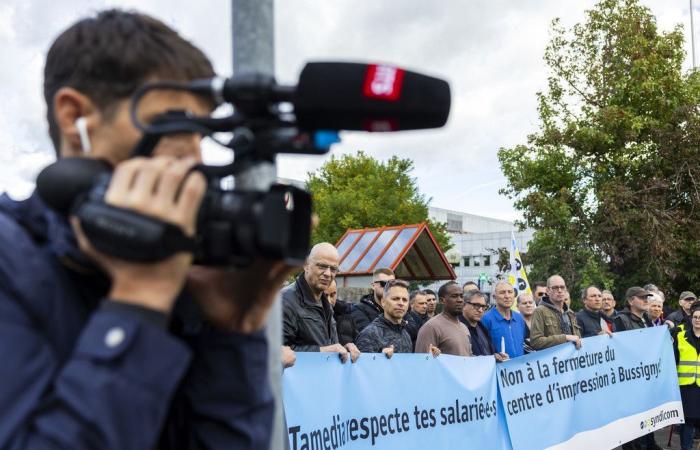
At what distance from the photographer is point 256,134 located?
105 cm

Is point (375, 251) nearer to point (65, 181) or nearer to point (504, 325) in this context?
point (504, 325)

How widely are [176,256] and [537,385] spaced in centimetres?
689

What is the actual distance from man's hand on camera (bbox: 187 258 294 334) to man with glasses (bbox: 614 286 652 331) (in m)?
9.55

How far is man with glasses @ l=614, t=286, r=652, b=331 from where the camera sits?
32.5ft

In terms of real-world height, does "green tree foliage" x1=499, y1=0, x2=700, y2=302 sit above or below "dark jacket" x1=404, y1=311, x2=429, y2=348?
above

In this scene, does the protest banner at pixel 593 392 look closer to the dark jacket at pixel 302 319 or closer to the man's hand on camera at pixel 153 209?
the dark jacket at pixel 302 319

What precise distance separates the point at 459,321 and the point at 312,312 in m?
2.50

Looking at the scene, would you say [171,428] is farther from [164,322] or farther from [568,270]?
[568,270]

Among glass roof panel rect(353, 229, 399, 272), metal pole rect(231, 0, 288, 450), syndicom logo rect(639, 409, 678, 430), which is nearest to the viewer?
metal pole rect(231, 0, 288, 450)

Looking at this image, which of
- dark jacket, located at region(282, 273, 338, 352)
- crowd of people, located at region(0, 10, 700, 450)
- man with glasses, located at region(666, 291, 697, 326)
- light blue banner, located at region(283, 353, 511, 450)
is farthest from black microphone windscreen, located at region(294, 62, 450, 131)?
man with glasses, located at region(666, 291, 697, 326)

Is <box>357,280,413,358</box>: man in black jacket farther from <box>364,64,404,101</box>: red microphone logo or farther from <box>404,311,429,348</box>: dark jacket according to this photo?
<box>364,64,404,101</box>: red microphone logo

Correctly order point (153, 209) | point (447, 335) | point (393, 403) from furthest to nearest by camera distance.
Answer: point (447, 335)
point (393, 403)
point (153, 209)

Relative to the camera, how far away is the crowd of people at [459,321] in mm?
5410

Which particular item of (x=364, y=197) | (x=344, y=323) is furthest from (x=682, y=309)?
(x=364, y=197)
